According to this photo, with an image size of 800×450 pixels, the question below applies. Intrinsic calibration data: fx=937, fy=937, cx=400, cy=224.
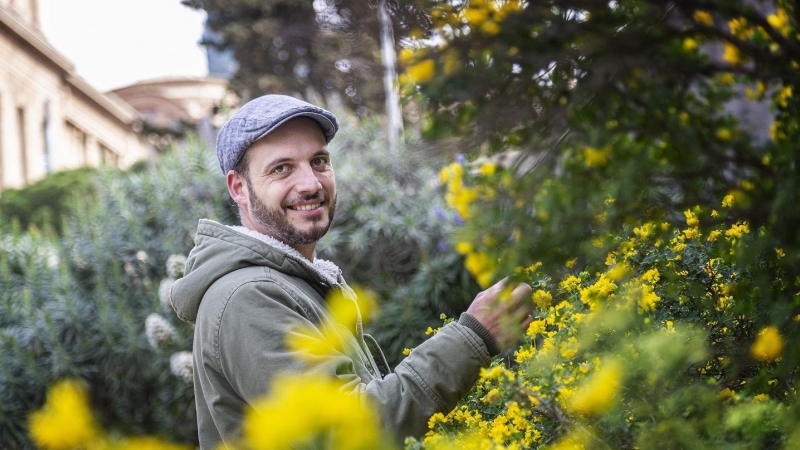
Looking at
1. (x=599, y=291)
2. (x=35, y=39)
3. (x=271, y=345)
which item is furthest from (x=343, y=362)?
(x=35, y=39)

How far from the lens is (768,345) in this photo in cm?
162

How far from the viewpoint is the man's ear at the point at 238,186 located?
2.59m

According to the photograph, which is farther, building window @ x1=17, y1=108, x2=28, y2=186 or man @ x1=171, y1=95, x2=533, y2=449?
building window @ x1=17, y1=108, x2=28, y2=186

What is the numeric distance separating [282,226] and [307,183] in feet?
0.44

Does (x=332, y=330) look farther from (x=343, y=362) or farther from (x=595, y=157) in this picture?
(x=595, y=157)

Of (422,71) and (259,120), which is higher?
(259,120)

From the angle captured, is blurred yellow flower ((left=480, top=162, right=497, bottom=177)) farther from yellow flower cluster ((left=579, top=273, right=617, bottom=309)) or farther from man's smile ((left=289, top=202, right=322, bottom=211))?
man's smile ((left=289, top=202, right=322, bottom=211))

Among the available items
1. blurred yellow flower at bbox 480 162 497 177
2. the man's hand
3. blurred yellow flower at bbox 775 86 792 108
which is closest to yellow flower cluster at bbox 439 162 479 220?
blurred yellow flower at bbox 480 162 497 177

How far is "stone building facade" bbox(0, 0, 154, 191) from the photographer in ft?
100

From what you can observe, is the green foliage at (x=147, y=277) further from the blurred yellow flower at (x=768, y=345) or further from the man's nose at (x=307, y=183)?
the blurred yellow flower at (x=768, y=345)

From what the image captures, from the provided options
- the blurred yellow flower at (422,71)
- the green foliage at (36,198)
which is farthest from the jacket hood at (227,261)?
the green foliage at (36,198)

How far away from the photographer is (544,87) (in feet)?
5.52

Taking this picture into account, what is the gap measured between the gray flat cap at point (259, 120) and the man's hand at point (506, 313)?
72 centimetres

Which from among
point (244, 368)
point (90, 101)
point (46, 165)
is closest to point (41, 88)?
point (46, 165)
